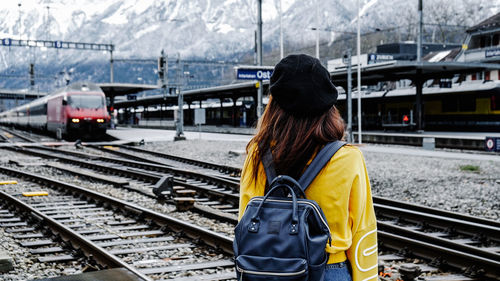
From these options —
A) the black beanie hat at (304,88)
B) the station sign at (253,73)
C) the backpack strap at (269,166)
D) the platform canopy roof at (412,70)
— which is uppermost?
the platform canopy roof at (412,70)

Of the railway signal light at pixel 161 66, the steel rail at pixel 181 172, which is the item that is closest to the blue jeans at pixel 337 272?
the steel rail at pixel 181 172

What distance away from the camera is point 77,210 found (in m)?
9.65

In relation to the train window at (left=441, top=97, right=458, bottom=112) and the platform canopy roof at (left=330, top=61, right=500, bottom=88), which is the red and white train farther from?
the train window at (left=441, top=97, right=458, bottom=112)

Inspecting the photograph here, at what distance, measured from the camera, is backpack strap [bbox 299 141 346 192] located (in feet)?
6.75

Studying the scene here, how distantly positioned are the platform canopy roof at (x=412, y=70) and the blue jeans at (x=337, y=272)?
26774 mm

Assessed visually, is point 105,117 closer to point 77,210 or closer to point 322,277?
point 77,210

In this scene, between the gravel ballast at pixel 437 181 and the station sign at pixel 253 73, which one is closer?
the gravel ballast at pixel 437 181

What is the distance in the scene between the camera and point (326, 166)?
6.81ft

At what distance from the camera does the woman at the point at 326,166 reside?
2066 mm

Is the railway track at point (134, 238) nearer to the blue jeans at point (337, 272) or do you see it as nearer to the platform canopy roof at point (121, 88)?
the blue jeans at point (337, 272)

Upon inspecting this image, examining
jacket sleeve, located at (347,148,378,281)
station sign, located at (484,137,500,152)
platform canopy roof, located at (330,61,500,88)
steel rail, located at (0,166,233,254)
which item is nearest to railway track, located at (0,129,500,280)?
steel rail, located at (0,166,233,254)

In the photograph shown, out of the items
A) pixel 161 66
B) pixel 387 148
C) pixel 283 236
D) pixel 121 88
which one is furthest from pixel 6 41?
pixel 283 236

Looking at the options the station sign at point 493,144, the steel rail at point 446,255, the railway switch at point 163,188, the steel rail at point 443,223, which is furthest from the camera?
the station sign at point 493,144

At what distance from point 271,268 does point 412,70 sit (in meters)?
30.2
